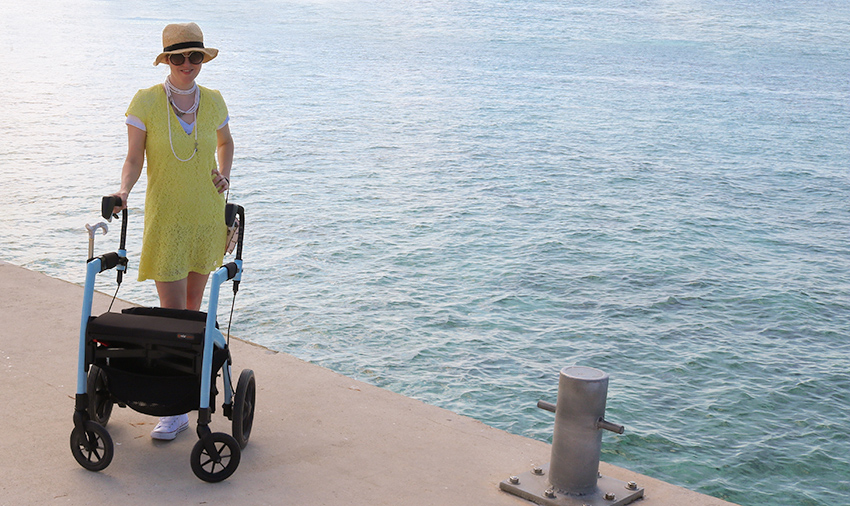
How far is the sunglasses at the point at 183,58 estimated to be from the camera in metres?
3.65

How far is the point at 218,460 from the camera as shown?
349 centimetres

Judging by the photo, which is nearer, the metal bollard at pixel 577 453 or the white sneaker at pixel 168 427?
the metal bollard at pixel 577 453

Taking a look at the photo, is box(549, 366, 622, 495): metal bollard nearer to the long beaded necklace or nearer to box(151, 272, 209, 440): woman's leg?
box(151, 272, 209, 440): woman's leg

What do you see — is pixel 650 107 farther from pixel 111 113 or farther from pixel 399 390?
pixel 399 390

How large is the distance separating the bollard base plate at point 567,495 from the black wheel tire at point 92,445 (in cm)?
158

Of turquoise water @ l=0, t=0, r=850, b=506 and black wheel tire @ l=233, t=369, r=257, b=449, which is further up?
black wheel tire @ l=233, t=369, r=257, b=449

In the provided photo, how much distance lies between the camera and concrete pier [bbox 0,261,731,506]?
11.4ft

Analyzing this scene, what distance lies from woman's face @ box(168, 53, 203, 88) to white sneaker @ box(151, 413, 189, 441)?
4.70ft

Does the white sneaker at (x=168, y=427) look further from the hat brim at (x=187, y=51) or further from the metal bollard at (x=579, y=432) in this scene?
the metal bollard at (x=579, y=432)

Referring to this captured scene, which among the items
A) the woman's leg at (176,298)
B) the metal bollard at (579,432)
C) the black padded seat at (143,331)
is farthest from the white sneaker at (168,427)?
the metal bollard at (579,432)

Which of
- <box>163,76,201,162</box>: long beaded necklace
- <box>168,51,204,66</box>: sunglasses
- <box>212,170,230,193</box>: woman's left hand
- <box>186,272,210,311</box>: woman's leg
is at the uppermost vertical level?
<box>168,51,204,66</box>: sunglasses

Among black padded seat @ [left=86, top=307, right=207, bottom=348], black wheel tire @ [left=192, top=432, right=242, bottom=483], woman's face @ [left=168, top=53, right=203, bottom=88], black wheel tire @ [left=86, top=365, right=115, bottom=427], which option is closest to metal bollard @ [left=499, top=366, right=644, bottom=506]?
black wheel tire @ [left=192, top=432, right=242, bottom=483]

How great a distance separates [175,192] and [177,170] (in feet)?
0.30

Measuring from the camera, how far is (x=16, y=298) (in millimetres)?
5578
